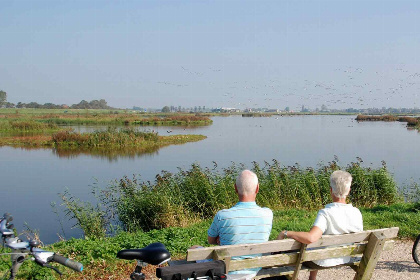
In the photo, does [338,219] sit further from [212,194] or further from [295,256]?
[212,194]

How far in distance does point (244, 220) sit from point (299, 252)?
57 centimetres

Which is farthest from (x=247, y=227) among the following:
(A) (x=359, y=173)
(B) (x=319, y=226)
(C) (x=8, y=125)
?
(C) (x=8, y=125)

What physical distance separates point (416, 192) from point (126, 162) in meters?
16.0

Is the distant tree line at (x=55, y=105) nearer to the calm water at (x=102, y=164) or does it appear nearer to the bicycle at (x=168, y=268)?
the calm water at (x=102, y=164)

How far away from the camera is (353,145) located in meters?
28.8

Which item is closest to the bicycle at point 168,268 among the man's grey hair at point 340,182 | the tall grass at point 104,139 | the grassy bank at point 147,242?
the man's grey hair at point 340,182

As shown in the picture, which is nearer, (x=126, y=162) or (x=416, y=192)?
(x=416, y=192)

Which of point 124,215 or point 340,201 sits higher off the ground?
point 340,201

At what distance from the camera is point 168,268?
8.79ft

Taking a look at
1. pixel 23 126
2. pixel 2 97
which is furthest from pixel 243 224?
pixel 2 97

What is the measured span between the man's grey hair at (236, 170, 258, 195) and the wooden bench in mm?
448

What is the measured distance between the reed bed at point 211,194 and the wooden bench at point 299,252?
17.6 ft

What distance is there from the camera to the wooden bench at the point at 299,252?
3154 millimetres

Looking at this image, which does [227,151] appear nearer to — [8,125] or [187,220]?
[187,220]
